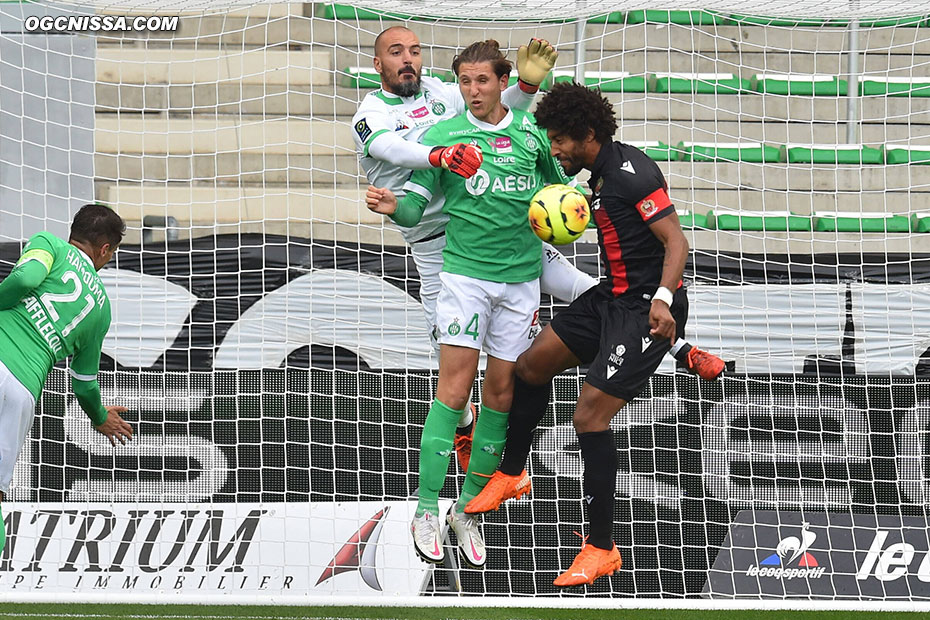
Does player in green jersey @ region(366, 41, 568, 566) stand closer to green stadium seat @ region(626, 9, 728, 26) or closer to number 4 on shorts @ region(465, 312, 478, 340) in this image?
number 4 on shorts @ region(465, 312, 478, 340)

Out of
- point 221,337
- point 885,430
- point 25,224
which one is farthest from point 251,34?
point 885,430

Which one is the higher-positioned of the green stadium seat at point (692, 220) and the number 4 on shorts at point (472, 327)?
the green stadium seat at point (692, 220)

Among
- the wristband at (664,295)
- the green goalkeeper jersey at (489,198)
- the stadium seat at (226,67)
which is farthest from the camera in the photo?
the stadium seat at (226,67)


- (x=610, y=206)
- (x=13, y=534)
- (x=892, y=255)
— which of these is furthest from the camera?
(x=892, y=255)

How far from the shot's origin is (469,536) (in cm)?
553

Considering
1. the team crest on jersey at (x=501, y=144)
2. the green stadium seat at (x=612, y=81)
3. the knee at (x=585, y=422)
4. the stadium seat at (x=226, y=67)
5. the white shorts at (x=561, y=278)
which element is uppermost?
the stadium seat at (x=226, y=67)

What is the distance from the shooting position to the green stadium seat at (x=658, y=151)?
8.03 m

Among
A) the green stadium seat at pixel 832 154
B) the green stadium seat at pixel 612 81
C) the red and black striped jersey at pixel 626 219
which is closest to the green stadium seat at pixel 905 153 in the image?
the green stadium seat at pixel 832 154

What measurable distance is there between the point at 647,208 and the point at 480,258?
32.6 inches

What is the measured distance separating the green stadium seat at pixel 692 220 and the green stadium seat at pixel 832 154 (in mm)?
836

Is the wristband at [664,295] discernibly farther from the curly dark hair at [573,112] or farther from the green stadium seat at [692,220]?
the green stadium seat at [692,220]

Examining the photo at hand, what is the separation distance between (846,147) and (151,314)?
17.3 ft

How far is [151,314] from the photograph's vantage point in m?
7.32

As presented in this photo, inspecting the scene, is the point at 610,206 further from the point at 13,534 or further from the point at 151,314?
the point at 13,534
